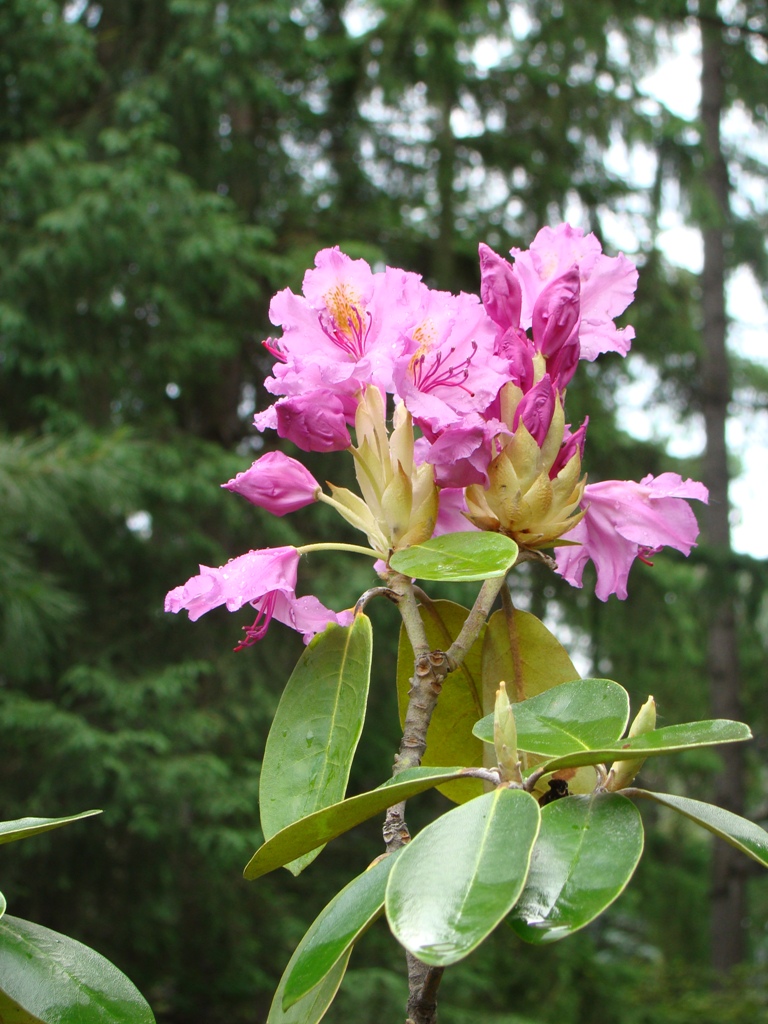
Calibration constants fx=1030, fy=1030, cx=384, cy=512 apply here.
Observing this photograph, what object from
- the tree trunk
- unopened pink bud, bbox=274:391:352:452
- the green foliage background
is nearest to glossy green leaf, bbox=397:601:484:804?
unopened pink bud, bbox=274:391:352:452

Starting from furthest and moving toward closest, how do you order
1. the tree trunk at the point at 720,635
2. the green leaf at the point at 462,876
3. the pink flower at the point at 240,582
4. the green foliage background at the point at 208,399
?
the tree trunk at the point at 720,635
the green foliage background at the point at 208,399
the pink flower at the point at 240,582
the green leaf at the point at 462,876

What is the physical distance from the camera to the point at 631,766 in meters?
0.51

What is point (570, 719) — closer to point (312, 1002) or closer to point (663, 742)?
point (663, 742)

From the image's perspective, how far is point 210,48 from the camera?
4.48 m

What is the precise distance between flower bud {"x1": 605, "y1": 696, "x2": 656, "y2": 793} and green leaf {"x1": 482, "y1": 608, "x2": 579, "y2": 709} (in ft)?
0.30

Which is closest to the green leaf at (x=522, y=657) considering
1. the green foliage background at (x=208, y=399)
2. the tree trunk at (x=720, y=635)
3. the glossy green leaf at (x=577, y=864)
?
the glossy green leaf at (x=577, y=864)

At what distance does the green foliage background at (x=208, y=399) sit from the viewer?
12.1 ft

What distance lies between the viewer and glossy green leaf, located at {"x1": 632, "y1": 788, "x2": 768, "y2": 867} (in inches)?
19.2

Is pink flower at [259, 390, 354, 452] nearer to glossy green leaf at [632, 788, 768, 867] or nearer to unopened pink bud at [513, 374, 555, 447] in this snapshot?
unopened pink bud at [513, 374, 555, 447]

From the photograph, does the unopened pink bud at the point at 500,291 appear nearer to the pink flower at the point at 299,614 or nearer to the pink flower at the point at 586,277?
the pink flower at the point at 586,277

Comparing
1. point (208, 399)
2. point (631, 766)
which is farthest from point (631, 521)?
point (208, 399)

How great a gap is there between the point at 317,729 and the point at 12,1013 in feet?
0.68

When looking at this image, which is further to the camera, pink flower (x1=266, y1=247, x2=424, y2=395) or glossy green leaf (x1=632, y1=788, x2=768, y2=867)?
pink flower (x1=266, y1=247, x2=424, y2=395)

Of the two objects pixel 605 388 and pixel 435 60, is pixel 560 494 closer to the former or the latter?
pixel 435 60
